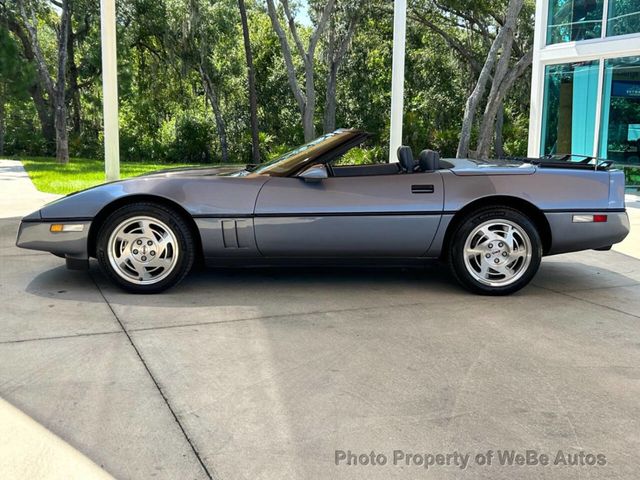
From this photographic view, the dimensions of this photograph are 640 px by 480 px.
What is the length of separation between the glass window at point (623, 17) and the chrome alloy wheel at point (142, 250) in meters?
11.3

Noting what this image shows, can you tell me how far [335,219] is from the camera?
520 centimetres

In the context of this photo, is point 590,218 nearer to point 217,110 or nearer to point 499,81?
point 499,81

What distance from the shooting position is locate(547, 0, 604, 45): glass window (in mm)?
13945

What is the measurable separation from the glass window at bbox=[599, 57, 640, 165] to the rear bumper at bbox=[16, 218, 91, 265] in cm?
1159

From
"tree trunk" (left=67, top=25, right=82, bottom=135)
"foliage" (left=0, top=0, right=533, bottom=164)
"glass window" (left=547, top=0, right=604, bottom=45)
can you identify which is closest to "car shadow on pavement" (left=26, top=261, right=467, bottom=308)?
"glass window" (left=547, top=0, right=604, bottom=45)

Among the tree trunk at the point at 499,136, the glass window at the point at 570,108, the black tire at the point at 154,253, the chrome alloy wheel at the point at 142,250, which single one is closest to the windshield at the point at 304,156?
the black tire at the point at 154,253

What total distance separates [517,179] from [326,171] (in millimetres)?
1464

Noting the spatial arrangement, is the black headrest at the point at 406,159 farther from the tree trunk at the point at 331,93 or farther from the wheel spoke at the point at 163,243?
the tree trunk at the point at 331,93

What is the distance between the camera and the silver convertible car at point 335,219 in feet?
17.1


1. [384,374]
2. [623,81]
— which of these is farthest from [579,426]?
[623,81]

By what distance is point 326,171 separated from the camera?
527 cm

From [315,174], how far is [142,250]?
1429mm

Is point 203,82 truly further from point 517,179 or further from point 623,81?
point 517,179

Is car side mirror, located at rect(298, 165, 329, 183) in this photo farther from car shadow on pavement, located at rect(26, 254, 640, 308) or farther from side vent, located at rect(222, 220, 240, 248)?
car shadow on pavement, located at rect(26, 254, 640, 308)
